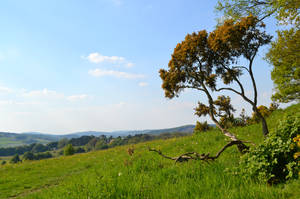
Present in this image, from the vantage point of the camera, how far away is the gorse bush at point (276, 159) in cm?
411

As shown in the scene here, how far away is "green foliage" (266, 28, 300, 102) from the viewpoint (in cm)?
1952

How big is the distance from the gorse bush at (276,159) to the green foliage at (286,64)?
1883cm

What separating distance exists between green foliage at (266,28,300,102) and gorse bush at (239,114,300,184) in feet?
61.8

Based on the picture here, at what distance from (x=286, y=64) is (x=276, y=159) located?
77.7 ft

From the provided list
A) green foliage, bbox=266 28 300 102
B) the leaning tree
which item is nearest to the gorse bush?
the leaning tree

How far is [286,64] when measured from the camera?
22828mm

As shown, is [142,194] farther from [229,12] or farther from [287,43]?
[287,43]

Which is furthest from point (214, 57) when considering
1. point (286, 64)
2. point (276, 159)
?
point (286, 64)

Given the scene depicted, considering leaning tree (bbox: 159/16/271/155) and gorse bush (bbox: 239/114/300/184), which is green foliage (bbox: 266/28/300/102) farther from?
gorse bush (bbox: 239/114/300/184)

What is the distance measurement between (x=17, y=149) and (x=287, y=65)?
8809 inches

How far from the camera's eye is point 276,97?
2775 centimetres

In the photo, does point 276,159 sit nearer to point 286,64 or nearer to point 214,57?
point 214,57

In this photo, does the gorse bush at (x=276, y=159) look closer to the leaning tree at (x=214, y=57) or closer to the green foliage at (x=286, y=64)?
the leaning tree at (x=214, y=57)

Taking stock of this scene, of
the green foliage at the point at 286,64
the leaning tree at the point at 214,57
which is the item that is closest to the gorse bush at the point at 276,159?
the leaning tree at the point at 214,57
